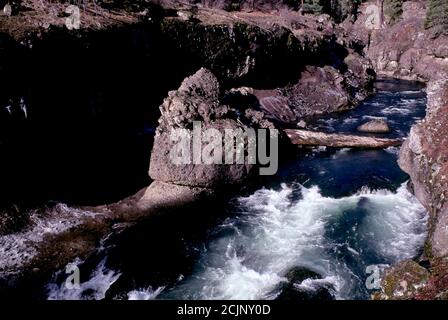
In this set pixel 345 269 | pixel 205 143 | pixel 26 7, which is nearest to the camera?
pixel 345 269


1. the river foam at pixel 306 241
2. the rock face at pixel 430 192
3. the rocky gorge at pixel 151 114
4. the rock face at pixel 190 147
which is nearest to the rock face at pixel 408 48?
the rocky gorge at pixel 151 114

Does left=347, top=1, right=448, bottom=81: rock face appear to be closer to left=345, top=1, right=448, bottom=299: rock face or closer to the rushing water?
left=345, top=1, right=448, bottom=299: rock face

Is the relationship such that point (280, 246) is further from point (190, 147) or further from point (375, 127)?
point (375, 127)

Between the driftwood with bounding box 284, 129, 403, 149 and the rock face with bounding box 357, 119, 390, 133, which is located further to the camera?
the rock face with bounding box 357, 119, 390, 133

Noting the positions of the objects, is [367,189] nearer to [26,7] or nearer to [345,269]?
[345,269]

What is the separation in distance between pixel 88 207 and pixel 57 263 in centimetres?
368

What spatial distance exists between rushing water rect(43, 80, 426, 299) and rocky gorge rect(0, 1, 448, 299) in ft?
3.88

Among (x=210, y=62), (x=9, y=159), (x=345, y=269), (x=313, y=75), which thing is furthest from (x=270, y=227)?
(x=313, y=75)

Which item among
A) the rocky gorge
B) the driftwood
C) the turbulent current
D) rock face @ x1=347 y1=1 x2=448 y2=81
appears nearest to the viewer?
→ the turbulent current

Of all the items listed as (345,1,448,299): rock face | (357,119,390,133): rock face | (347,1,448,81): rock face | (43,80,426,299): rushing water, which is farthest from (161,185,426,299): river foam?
(347,1,448,81): rock face

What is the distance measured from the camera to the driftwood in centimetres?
2442

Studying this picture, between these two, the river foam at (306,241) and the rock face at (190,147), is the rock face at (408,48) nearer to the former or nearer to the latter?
the river foam at (306,241)

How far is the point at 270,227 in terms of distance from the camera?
56.2 feet

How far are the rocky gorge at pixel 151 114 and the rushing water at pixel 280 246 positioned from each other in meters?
1.18
